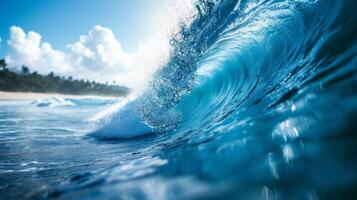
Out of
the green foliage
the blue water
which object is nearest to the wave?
the blue water

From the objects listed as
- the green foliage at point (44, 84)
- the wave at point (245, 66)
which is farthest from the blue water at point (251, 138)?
the green foliage at point (44, 84)

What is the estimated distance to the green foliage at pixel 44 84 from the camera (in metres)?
51.5

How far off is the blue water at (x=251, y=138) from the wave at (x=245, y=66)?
2cm

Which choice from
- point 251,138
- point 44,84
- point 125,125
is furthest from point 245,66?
point 44,84

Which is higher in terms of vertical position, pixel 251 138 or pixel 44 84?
pixel 44 84

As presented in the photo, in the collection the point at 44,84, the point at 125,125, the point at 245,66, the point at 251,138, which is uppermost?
the point at 44,84

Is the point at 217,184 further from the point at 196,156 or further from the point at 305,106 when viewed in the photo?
Result: the point at 305,106

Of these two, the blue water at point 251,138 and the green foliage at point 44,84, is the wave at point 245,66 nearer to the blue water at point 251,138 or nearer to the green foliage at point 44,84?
the blue water at point 251,138

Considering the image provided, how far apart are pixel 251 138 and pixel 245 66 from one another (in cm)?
Answer: 344

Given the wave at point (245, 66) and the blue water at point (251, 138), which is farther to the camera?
the wave at point (245, 66)

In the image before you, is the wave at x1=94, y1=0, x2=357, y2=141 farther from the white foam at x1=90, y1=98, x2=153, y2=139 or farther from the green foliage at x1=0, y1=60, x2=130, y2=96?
the green foliage at x1=0, y1=60, x2=130, y2=96

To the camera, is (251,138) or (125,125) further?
(125,125)

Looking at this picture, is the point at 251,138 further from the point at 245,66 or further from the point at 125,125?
the point at 125,125

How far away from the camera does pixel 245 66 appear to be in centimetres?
574
